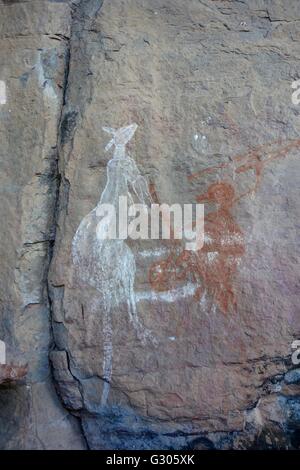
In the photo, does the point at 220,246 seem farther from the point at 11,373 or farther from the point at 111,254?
the point at 11,373

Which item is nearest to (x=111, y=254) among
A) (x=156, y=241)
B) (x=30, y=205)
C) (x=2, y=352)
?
(x=156, y=241)

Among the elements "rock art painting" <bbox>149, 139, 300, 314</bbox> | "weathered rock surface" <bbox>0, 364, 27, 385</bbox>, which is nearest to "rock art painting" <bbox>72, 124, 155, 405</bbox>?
"rock art painting" <bbox>149, 139, 300, 314</bbox>

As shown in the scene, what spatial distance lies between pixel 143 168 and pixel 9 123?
59 centimetres

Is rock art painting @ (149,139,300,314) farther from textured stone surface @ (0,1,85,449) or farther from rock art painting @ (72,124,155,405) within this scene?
textured stone surface @ (0,1,85,449)

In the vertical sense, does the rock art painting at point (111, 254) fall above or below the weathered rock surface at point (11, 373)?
above

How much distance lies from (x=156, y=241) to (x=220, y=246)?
253 mm

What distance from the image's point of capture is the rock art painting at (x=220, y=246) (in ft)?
6.57

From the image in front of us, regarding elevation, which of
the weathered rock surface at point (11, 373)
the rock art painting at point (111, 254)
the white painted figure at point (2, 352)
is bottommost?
the weathered rock surface at point (11, 373)

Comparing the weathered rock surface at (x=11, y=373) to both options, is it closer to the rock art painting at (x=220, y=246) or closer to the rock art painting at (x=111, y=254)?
the rock art painting at (x=111, y=254)

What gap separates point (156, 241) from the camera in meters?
2.05

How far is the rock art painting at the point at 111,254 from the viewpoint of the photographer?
2.01 metres

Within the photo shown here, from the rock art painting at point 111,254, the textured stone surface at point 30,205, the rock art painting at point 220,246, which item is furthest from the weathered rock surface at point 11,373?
the rock art painting at point 220,246

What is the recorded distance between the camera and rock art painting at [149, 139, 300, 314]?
2004 mm
